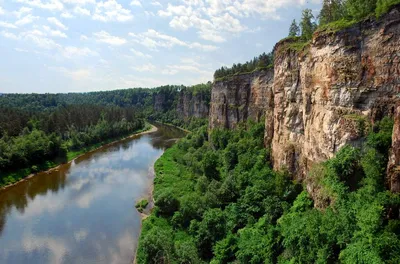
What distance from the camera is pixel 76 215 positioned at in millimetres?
31703

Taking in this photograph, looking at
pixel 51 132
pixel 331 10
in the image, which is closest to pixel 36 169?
pixel 51 132

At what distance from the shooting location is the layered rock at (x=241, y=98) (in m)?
43.8

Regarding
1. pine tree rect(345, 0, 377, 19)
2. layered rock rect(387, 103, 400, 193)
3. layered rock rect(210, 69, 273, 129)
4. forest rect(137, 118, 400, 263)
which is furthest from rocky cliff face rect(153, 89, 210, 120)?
layered rock rect(387, 103, 400, 193)

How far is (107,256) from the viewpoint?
24.4 m

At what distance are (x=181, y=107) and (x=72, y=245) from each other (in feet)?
315

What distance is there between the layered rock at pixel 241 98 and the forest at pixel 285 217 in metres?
13.4

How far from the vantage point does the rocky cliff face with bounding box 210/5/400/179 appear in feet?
53.0

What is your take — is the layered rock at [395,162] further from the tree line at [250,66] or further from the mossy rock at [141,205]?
the tree line at [250,66]

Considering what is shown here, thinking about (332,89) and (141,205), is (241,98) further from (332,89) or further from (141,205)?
(332,89)

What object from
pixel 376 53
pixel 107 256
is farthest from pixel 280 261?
pixel 107 256

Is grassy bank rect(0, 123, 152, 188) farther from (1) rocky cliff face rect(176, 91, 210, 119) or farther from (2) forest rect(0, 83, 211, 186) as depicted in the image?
(1) rocky cliff face rect(176, 91, 210, 119)

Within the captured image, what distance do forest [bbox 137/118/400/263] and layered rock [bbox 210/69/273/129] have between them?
13422 millimetres

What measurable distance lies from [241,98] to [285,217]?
32.6 metres

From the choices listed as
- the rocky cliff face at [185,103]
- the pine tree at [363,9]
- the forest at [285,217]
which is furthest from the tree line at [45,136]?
the pine tree at [363,9]
